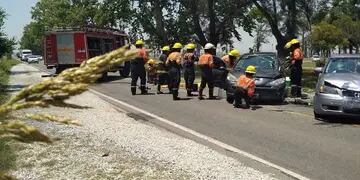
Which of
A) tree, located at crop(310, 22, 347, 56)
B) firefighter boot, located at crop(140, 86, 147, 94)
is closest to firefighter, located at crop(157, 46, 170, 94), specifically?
firefighter boot, located at crop(140, 86, 147, 94)

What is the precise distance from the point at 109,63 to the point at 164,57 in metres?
20.9

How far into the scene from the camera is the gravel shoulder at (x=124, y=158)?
684 centimetres

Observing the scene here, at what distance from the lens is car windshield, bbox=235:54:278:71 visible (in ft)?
56.7

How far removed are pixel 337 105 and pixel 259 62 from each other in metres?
5.93

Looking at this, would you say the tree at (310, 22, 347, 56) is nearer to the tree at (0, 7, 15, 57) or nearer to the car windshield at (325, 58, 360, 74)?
the tree at (0, 7, 15, 57)

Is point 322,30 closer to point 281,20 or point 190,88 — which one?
point 281,20

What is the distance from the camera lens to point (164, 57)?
22281 millimetres

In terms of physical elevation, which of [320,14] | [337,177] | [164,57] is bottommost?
[337,177]

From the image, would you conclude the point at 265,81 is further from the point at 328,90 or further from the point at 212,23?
the point at 212,23

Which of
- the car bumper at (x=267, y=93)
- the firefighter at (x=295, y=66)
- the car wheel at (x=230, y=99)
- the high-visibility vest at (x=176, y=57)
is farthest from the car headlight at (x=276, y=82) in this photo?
the high-visibility vest at (x=176, y=57)

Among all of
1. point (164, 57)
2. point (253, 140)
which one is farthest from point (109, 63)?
point (164, 57)

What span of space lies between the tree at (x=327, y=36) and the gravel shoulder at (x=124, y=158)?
65.1 metres

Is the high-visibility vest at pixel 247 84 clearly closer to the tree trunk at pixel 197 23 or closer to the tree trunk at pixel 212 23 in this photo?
the tree trunk at pixel 212 23

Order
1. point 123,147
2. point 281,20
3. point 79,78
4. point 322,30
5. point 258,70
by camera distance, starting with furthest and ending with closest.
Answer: point 322,30, point 281,20, point 258,70, point 123,147, point 79,78
